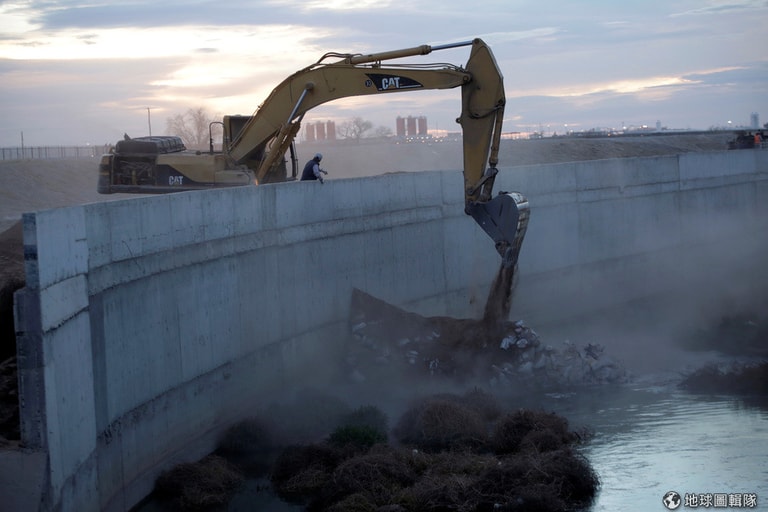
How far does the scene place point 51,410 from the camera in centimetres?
843

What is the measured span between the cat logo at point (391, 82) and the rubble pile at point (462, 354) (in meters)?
3.93

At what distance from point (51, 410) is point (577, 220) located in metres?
18.1

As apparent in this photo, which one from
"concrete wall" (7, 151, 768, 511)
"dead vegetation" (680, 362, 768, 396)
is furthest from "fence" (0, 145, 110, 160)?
"dead vegetation" (680, 362, 768, 396)

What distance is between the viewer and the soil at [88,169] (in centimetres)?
1148

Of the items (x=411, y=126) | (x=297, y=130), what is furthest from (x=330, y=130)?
(x=297, y=130)

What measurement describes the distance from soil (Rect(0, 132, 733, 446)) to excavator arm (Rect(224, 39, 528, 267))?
16.8ft

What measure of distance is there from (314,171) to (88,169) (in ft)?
117

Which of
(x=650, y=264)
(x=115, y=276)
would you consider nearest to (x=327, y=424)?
(x=115, y=276)

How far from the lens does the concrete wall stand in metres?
8.98

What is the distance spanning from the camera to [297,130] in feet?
61.2

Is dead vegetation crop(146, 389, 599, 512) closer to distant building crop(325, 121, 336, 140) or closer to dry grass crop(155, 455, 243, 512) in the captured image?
dry grass crop(155, 455, 243, 512)

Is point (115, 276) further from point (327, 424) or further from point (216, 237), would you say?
point (327, 424)

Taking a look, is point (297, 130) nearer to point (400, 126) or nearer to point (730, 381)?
point (730, 381)
